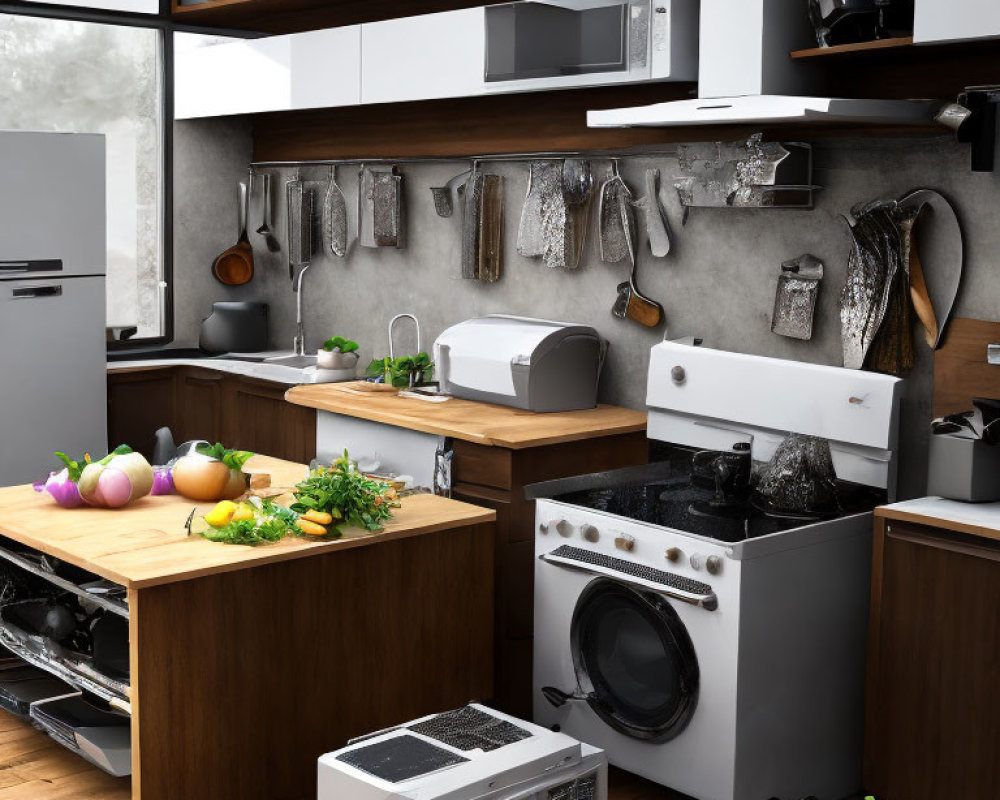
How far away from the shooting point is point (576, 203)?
4.77 m

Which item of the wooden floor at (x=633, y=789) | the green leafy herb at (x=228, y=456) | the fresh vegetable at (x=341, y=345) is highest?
the fresh vegetable at (x=341, y=345)

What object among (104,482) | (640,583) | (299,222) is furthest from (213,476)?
(299,222)

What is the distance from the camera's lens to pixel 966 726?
3225mm

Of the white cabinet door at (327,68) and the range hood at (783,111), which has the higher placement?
the white cabinet door at (327,68)

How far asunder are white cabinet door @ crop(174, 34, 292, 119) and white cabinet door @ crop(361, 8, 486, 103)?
525 millimetres

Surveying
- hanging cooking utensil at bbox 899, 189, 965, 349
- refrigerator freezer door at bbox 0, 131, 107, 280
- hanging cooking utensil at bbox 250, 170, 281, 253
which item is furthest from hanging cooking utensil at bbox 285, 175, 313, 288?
hanging cooking utensil at bbox 899, 189, 965, 349

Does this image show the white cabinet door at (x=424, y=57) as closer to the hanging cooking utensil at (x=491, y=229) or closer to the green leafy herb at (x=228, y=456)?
the hanging cooking utensil at (x=491, y=229)

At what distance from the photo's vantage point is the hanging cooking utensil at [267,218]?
20.3 feet

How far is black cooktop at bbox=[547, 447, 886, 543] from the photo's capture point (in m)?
3.42

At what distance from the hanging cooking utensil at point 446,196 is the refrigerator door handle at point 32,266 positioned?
1477 mm

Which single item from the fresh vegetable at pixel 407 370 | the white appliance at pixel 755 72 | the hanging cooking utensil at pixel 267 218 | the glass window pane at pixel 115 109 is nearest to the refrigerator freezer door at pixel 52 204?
the glass window pane at pixel 115 109

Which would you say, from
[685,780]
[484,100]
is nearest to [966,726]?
[685,780]

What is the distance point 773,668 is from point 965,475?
26.3 inches

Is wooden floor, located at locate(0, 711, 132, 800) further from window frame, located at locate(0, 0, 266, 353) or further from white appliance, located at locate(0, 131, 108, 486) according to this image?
window frame, located at locate(0, 0, 266, 353)
